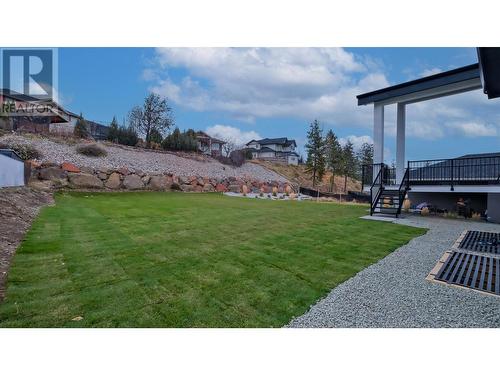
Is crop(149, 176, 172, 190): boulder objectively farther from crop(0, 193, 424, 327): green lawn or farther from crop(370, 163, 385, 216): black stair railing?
crop(370, 163, 385, 216): black stair railing

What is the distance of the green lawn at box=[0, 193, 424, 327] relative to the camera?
86.1 inches

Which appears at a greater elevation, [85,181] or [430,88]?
[430,88]

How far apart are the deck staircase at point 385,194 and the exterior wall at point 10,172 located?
1039 centimetres

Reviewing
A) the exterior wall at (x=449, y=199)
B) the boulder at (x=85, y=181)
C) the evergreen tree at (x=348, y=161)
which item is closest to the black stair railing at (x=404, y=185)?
the exterior wall at (x=449, y=199)

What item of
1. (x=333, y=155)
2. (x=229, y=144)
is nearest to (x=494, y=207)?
(x=333, y=155)

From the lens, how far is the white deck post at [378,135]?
9836 millimetres

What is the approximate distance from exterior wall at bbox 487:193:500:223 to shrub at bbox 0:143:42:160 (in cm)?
1626

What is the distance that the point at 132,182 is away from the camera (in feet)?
44.9

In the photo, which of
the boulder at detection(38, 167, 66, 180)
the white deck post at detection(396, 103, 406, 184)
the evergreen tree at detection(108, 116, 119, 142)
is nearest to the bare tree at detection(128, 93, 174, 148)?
the evergreen tree at detection(108, 116, 119, 142)

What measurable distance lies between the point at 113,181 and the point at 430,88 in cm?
1341

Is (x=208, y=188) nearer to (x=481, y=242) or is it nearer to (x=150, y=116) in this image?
(x=150, y=116)
